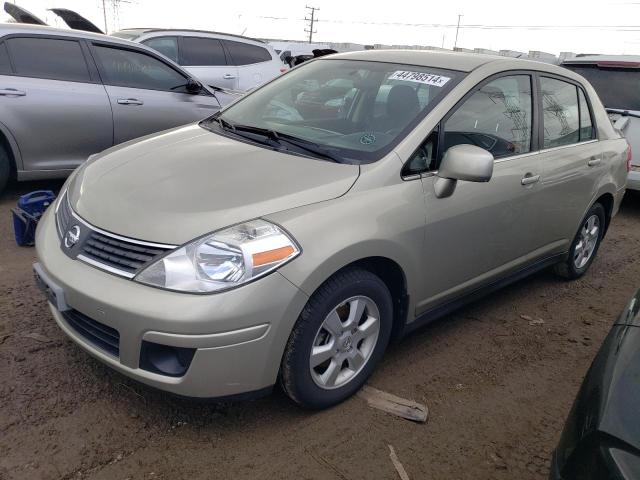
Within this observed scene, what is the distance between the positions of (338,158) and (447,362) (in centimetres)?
137

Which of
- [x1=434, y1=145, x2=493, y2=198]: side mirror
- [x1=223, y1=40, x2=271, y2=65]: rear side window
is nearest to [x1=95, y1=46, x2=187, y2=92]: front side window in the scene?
[x1=223, y1=40, x2=271, y2=65]: rear side window

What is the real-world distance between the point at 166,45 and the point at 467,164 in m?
6.39

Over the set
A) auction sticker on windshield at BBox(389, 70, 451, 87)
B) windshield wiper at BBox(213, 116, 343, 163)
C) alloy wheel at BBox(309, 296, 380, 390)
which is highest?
auction sticker on windshield at BBox(389, 70, 451, 87)

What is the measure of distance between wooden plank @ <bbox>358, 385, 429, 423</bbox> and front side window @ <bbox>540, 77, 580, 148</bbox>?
79.4 inches

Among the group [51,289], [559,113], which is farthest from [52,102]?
[559,113]

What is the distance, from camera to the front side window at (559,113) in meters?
3.85

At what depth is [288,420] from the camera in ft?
8.75

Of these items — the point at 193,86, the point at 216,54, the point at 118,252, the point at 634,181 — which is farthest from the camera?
the point at 216,54

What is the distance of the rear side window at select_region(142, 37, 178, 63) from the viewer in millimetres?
7867

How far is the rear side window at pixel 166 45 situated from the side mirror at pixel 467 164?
6195mm

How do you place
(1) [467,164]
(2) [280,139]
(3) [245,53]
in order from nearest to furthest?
(1) [467,164], (2) [280,139], (3) [245,53]

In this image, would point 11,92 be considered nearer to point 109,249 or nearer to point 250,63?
point 109,249

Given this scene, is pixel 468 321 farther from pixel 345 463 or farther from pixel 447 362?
pixel 345 463

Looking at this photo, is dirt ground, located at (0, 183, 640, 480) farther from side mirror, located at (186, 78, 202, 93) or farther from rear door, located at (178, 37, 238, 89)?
rear door, located at (178, 37, 238, 89)
